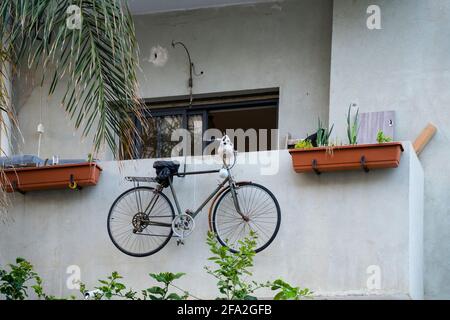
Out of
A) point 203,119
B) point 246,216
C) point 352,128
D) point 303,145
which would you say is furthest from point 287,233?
point 203,119

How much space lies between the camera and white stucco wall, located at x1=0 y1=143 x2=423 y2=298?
11711 mm

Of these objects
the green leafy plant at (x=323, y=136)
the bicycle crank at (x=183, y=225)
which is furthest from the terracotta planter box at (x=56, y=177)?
the green leafy plant at (x=323, y=136)

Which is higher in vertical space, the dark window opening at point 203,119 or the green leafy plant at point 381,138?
the dark window opening at point 203,119

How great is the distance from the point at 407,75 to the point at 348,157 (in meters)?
1.87

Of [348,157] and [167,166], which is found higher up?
[348,157]

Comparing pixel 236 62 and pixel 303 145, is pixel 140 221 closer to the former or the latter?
pixel 303 145

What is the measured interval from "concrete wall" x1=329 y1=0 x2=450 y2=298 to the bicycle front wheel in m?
1.51

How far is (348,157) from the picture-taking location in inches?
472

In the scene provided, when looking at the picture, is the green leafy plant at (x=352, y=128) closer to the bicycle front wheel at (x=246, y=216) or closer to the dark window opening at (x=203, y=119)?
the bicycle front wheel at (x=246, y=216)

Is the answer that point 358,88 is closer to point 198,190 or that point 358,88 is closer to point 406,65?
point 406,65

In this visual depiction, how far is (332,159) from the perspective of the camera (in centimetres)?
1202

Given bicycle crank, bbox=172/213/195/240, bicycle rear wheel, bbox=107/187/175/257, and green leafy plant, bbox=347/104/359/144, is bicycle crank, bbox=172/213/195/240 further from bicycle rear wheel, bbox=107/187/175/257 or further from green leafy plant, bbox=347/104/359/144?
green leafy plant, bbox=347/104/359/144

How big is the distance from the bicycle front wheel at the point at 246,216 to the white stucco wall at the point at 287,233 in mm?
117

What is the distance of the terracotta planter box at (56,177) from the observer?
12.8 metres
